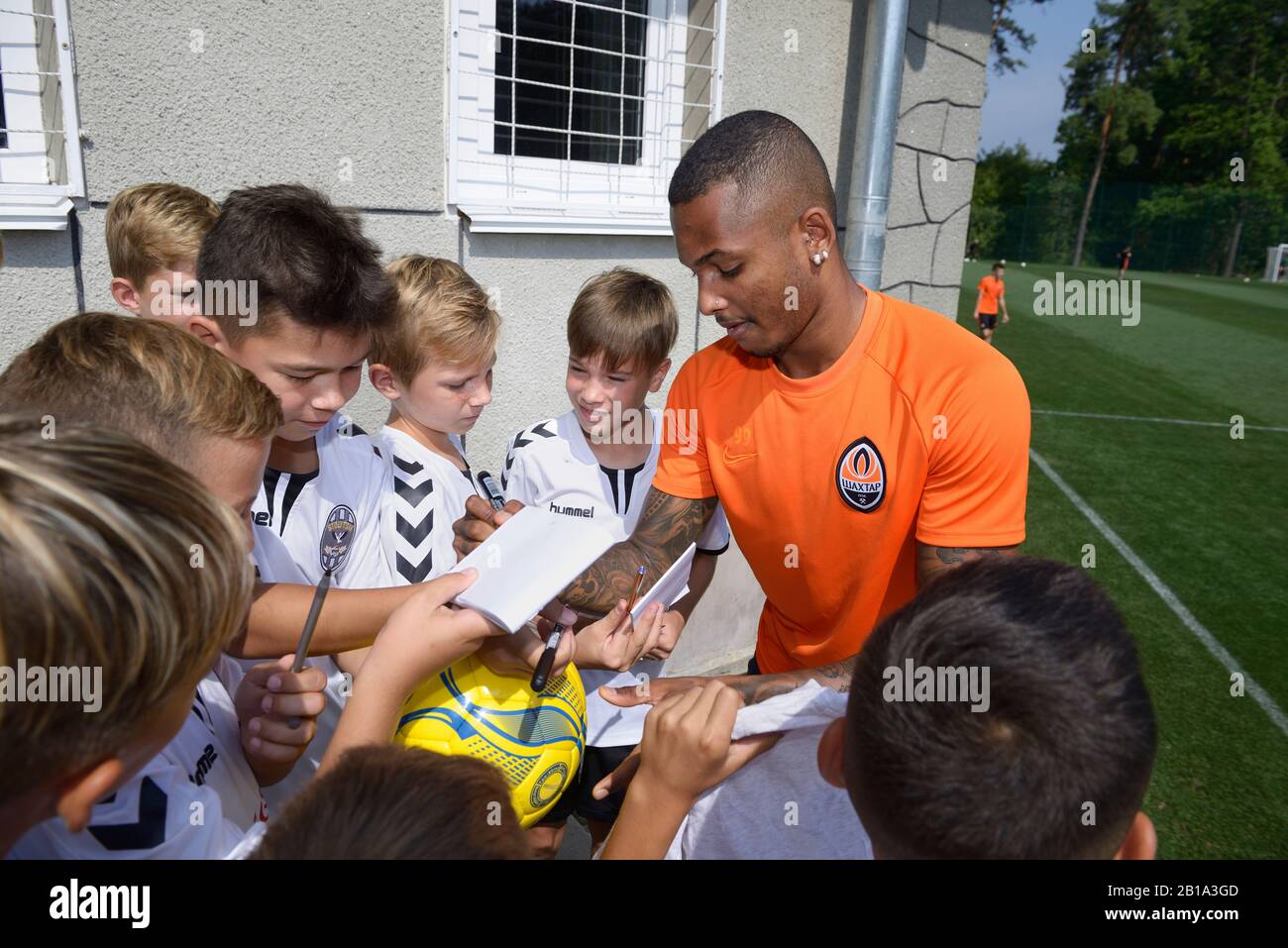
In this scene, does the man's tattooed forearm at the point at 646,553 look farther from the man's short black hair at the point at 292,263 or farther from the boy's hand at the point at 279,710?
the man's short black hair at the point at 292,263

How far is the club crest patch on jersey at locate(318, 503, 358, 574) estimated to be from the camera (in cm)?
222

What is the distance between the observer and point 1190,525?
7918 mm

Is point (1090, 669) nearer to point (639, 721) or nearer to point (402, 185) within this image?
point (639, 721)

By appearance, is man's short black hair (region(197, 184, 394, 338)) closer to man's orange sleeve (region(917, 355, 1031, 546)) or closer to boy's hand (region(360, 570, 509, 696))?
boy's hand (region(360, 570, 509, 696))

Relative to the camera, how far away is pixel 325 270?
2150 millimetres

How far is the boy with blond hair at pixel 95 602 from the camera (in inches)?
33.8

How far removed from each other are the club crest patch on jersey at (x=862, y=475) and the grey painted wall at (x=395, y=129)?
250 centimetres

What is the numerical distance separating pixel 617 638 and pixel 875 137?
4.01m

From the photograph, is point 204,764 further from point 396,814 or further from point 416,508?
point 416,508

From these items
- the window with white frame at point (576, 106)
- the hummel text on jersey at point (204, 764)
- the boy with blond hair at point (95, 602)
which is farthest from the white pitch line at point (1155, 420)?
the boy with blond hair at point (95, 602)

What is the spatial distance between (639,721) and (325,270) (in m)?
1.61

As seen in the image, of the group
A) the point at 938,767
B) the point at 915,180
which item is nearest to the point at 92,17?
the point at 938,767

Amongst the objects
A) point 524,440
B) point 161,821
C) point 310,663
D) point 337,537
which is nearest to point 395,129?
point 524,440

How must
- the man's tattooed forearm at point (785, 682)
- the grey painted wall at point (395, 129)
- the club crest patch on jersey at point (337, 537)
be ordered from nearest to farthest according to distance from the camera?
the man's tattooed forearm at point (785, 682)
the club crest patch on jersey at point (337, 537)
the grey painted wall at point (395, 129)
